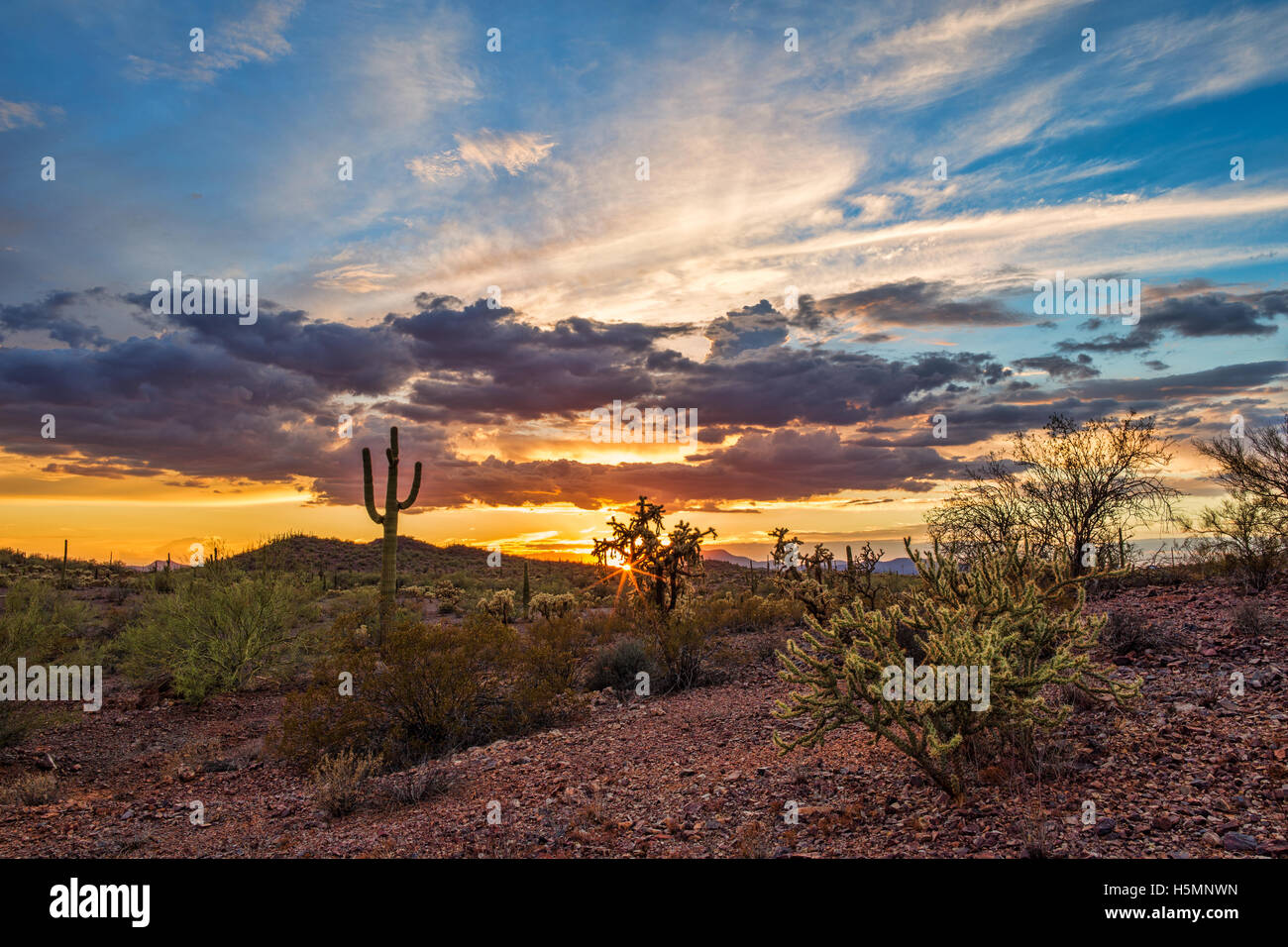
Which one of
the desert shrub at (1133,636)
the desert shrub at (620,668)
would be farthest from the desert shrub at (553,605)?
the desert shrub at (1133,636)

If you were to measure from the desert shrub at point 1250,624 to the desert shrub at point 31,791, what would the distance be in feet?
54.0

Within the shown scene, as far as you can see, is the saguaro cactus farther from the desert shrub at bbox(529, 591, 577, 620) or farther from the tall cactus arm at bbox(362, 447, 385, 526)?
the desert shrub at bbox(529, 591, 577, 620)

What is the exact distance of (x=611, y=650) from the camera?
14891 millimetres

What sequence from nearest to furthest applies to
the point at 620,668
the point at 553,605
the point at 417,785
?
the point at 417,785 → the point at 620,668 → the point at 553,605

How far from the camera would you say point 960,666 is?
18.7 feet

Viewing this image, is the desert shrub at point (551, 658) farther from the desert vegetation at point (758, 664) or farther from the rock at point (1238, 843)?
the rock at point (1238, 843)

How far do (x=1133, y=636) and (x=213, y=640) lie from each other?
Result: 17.9 meters

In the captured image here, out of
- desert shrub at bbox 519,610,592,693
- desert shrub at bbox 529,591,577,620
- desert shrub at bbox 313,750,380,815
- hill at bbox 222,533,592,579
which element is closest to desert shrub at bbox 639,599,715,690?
desert shrub at bbox 519,610,592,693

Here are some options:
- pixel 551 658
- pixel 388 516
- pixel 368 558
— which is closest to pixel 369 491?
pixel 388 516

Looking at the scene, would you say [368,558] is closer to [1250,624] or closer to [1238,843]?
[1250,624]

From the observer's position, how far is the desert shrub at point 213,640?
1609 centimetres
